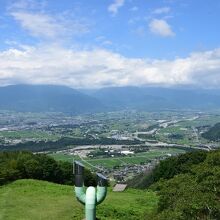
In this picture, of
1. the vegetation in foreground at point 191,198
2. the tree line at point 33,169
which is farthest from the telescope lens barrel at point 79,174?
the tree line at point 33,169

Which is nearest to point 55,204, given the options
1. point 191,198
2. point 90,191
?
point 191,198

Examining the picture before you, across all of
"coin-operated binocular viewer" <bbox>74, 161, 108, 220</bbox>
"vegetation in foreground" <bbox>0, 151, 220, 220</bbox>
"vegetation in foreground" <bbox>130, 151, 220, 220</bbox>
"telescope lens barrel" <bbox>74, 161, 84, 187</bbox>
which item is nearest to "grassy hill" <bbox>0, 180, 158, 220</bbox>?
"vegetation in foreground" <bbox>0, 151, 220, 220</bbox>

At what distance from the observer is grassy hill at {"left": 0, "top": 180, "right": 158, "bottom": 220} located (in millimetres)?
23797

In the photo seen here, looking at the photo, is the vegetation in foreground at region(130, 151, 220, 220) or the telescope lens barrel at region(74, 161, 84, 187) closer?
the telescope lens barrel at region(74, 161, 84, 187)

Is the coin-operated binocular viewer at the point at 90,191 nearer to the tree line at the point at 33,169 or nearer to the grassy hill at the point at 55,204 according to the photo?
the grassy hill at the point at 55,204

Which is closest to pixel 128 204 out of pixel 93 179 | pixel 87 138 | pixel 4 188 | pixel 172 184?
pixel 172 184

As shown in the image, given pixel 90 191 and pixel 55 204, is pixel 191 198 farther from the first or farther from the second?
pixel 55 204

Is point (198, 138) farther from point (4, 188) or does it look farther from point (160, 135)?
point (4, 188)

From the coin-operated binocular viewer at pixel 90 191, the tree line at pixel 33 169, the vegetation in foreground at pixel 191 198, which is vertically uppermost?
the coin-operated binocular viewer at pixel 90 191

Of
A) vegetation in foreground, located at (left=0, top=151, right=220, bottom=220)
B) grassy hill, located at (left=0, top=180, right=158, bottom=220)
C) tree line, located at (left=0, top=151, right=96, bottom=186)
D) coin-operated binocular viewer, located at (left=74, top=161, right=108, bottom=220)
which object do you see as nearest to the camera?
coin-operated binocular viewer, located at (left=74, top=161, right=108, bottom=220)

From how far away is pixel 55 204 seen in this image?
2677cm

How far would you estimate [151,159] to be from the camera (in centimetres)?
12800

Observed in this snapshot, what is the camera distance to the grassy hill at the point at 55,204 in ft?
78.1

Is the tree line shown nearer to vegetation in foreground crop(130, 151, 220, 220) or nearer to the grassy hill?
the grassy hill
